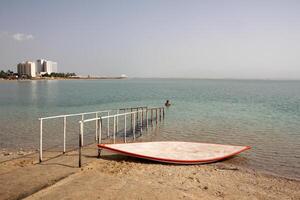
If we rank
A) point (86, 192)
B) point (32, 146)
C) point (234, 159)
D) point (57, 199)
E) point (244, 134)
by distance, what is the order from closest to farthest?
point (57, 199)
point (86, 192)
point (234, 159)
point (32, 146)
point (244, 134)

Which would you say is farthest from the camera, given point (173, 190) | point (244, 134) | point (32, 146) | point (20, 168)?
point (244, 134)

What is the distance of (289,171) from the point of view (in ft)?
36.8

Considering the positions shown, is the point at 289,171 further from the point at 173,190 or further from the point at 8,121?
the point at 8,121

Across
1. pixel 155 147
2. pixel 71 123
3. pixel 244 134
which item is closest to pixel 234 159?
pixel 155 147

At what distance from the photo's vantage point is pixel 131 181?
28.0ft

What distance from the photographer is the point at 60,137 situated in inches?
646

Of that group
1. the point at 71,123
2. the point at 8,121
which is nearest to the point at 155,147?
the point at 71,123

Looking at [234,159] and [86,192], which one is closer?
[86,192]

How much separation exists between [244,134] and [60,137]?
11.5 meters

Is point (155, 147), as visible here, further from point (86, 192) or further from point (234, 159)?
point (86, 192)

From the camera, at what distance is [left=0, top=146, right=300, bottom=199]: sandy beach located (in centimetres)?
736

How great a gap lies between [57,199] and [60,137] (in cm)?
1007

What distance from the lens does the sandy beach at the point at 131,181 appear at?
7363 mm

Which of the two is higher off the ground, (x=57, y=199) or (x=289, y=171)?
(x=57, y=199)
